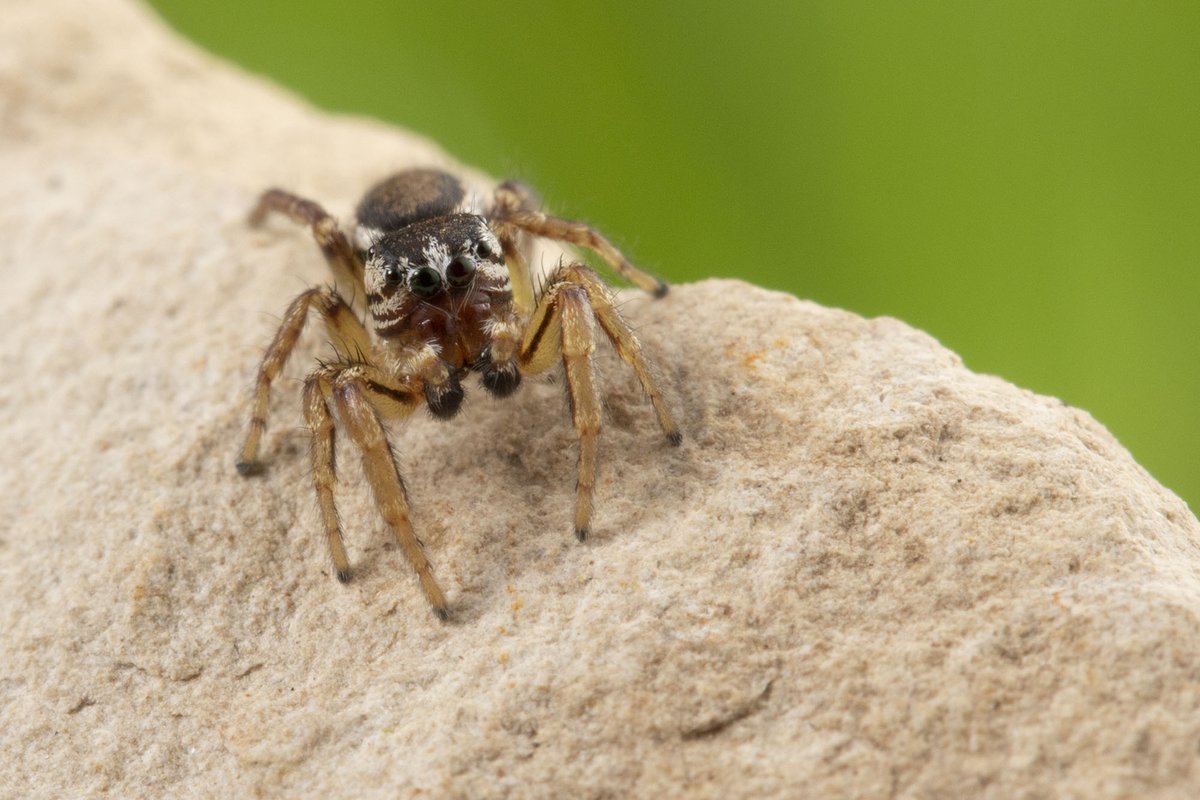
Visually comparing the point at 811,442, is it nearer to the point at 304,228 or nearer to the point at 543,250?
the point at 543,250

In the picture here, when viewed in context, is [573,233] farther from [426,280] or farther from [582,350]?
[582,350]

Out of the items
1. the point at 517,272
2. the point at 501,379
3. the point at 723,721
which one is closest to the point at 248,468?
the point at 501,379

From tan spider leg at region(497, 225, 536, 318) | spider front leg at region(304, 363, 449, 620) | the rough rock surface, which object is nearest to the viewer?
the rough rock surface

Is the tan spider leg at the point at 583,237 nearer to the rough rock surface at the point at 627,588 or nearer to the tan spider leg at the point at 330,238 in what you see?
the rough rock surface at the point at 627,588

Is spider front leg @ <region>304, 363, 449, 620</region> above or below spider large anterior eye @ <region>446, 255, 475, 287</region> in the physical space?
below

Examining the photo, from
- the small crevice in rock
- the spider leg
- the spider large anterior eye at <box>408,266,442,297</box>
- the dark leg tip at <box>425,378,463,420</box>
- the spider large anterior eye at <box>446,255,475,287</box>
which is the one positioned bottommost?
the dark leg tip at <box>425,378,463,420</box>

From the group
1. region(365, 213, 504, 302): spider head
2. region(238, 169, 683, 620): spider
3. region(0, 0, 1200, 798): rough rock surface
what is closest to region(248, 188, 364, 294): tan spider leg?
region(238, 169, 683, 620): spider

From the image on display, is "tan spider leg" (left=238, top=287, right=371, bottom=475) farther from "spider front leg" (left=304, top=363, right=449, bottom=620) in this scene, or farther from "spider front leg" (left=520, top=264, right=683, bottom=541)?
"spider front leg" (left=520, top=264, right=683, bottom=541)
